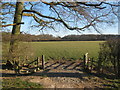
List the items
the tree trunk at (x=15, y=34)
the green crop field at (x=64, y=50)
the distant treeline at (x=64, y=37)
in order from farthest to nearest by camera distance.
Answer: the green crop field at (x=64, y=50) → the tree trunk at (x=15, y=34) → the distant treeline at (x=64, y=37)

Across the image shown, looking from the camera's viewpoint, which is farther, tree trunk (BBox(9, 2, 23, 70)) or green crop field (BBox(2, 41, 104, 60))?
green crop field (BBox(2, 41, 104, 60))

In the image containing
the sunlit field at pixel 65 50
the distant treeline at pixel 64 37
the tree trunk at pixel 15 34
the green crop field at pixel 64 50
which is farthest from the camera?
the sunlit field at pixel 65 50

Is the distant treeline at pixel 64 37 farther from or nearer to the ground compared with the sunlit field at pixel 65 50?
farther from the ground

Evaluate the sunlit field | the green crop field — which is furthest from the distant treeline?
the sunlit field

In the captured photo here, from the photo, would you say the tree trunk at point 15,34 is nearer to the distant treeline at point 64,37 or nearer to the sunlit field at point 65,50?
the distant treeline at point 64,37

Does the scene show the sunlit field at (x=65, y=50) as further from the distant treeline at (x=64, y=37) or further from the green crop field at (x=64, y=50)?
the distant treeline at (x=64, y=37)

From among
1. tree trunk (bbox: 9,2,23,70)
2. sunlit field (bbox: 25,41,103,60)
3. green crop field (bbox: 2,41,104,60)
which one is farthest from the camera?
sunlit field (bbox: 25,41,103,60)

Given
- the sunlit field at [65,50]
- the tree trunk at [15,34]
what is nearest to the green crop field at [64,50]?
the sunlit field at [65,50]

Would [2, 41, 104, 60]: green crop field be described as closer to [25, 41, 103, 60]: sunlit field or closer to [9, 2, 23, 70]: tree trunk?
[25, 41, 103, 60]: sunlit field

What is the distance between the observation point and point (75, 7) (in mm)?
8422

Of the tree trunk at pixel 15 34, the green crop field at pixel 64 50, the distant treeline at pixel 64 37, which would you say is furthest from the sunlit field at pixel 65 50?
the tree trunk at pixel 15 34

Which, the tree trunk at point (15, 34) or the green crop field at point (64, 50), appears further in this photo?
the green crop field at point (64, 50)

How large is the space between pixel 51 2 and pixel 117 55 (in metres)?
6.25

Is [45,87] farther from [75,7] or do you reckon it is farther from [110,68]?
[75,7]
